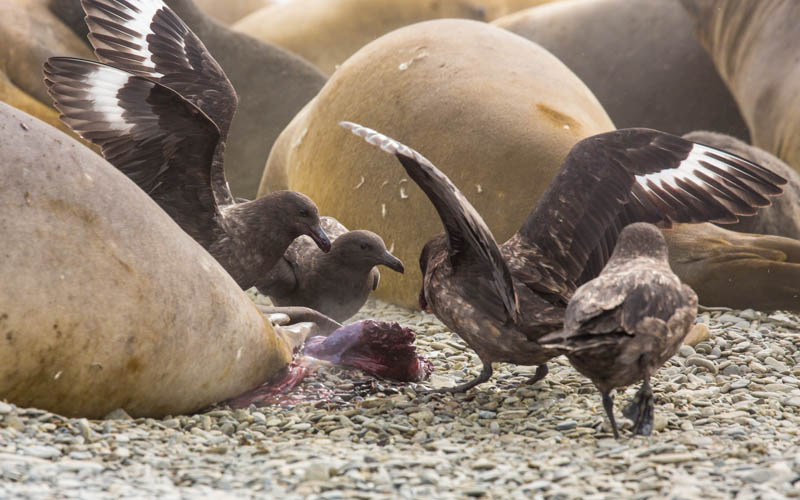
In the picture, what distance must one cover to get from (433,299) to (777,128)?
494cm

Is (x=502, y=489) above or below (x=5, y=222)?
below

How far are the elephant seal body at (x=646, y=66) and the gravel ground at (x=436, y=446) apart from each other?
4962 mm

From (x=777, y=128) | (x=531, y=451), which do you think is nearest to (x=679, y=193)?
(x=531, y=451)

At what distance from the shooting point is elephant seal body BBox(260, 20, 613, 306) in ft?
16.4

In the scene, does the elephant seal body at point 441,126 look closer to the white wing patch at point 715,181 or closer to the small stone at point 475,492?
the white wing patch at point 715,181

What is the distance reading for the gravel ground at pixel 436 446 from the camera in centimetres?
246

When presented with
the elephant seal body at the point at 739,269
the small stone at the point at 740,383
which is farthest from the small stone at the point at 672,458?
the elephant seal body at the point at 739,269

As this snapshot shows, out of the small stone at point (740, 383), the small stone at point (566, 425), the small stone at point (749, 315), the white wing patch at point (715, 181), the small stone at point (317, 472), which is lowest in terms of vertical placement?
the small stone at point (749, 315)

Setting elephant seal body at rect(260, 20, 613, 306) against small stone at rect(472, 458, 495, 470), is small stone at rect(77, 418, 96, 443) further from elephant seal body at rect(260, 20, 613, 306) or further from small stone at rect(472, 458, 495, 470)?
elephant seal body at rect(260, 20, 613, 306)

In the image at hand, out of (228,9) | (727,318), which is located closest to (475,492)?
(727,318)

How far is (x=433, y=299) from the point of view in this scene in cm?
359

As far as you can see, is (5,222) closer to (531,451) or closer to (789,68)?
(531,451)

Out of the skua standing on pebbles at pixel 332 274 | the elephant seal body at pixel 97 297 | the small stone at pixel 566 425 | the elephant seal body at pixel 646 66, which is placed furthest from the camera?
the elephant seal body at pixel 646 66

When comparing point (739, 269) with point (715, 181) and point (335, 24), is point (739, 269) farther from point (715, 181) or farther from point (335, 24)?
point (335, 24)
